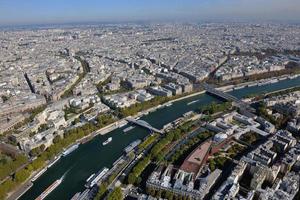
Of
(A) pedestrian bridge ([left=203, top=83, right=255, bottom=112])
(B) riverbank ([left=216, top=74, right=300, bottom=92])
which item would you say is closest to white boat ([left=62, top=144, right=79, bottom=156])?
(A) pedestrian bridge ([left=203, top=83, right=255, bottom=112])

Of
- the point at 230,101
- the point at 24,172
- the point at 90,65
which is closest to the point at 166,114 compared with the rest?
the point at 230,101

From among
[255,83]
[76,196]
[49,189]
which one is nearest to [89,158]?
[49,189]

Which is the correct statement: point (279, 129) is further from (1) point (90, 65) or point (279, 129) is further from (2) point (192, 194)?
(1) point (90, 65)

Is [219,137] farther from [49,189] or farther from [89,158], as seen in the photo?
[49,189]

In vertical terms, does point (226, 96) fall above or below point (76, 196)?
below

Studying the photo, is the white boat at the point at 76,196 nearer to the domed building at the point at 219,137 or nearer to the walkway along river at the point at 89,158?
the walkway along river at the point at 89,158

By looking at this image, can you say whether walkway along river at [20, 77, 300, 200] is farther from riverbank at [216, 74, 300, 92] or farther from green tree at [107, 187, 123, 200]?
riverbank at [216, 74, 300, 92]

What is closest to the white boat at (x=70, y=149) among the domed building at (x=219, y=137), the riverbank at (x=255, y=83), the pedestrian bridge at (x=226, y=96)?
the domed building at (x=219, y=137)

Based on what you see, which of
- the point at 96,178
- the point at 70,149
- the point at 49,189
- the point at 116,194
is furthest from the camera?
the point at 70,149
